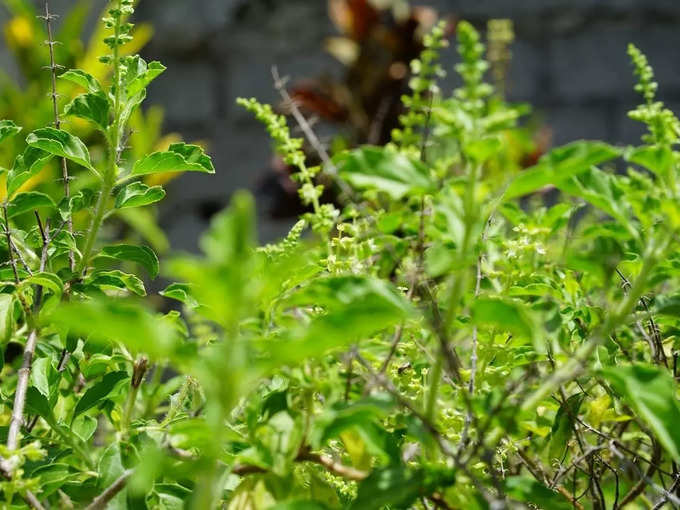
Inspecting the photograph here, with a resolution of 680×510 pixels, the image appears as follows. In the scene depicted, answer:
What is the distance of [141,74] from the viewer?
0.72 meters

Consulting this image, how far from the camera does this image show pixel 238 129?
4.29m

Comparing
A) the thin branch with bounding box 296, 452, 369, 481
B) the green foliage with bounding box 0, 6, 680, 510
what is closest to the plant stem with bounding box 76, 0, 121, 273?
the green foliage with bounding box 0, 6, 680, 510

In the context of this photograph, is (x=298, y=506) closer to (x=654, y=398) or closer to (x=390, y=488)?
(x=390, y=488)

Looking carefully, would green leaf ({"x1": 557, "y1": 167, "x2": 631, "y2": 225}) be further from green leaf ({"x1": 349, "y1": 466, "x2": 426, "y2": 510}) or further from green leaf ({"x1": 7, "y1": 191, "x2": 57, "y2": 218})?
green leaf ({"x1": 7, "y1": 191, "x2": 57, "y2": 218})

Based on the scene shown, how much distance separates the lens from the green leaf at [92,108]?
71 centimetres

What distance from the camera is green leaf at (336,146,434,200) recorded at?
52 cm

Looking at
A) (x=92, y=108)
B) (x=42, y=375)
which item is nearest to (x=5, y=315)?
(x=42, y=375)

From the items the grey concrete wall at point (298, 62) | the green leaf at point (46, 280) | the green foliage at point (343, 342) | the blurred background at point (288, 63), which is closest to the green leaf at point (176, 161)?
the green foliage at point (343, 342)

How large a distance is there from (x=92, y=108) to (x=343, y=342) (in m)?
0.36

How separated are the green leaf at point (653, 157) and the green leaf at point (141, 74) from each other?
359 mm

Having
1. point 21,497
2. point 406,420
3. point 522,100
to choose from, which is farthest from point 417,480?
point 522,100

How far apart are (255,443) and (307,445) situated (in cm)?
3

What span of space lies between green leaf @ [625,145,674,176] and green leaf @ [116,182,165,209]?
38cm

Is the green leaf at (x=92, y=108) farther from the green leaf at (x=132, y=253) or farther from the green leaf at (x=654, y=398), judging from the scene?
the green leaf at (x=654, y=398)
